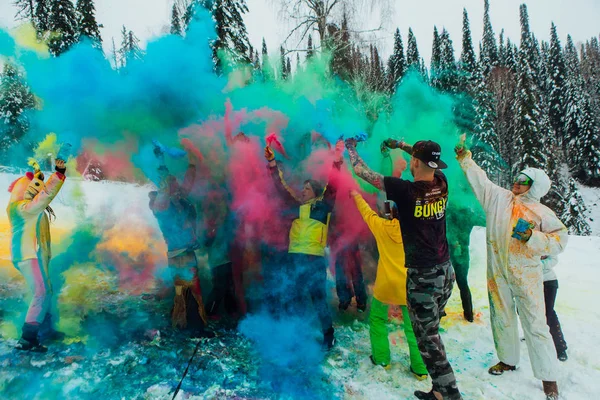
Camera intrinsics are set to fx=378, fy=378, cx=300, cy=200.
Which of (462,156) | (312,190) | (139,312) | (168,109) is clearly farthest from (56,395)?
(462,156)

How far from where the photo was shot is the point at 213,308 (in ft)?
15.4

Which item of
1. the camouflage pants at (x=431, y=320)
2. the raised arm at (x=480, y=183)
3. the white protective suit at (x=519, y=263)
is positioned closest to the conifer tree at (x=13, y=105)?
the camouflage pants at (x=431, y=320)

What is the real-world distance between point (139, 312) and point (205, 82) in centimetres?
306

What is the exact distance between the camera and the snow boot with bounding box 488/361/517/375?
3.84m

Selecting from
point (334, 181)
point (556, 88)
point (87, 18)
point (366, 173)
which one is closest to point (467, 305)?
point (334, 181)

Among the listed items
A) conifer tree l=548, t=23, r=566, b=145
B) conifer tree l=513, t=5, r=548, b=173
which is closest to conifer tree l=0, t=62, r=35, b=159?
conifer tree l=513, t=5, r=548, b=173

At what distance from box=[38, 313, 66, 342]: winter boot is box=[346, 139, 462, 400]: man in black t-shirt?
11.7 feet

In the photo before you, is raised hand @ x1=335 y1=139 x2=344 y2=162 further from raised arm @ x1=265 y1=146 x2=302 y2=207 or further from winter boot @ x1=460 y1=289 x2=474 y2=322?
winter boot @ x1=460 y1=289 x2=474 y2=322

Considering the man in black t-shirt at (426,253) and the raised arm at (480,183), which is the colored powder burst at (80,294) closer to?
the man in black t-shirt at (426,253)

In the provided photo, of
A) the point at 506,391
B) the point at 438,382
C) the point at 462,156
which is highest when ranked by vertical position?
the point at 462,156

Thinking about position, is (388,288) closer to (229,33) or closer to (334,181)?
(334,181)

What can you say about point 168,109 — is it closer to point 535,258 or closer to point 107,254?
point 107,254

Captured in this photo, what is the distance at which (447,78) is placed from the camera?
10.9 m

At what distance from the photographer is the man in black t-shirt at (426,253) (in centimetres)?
314
